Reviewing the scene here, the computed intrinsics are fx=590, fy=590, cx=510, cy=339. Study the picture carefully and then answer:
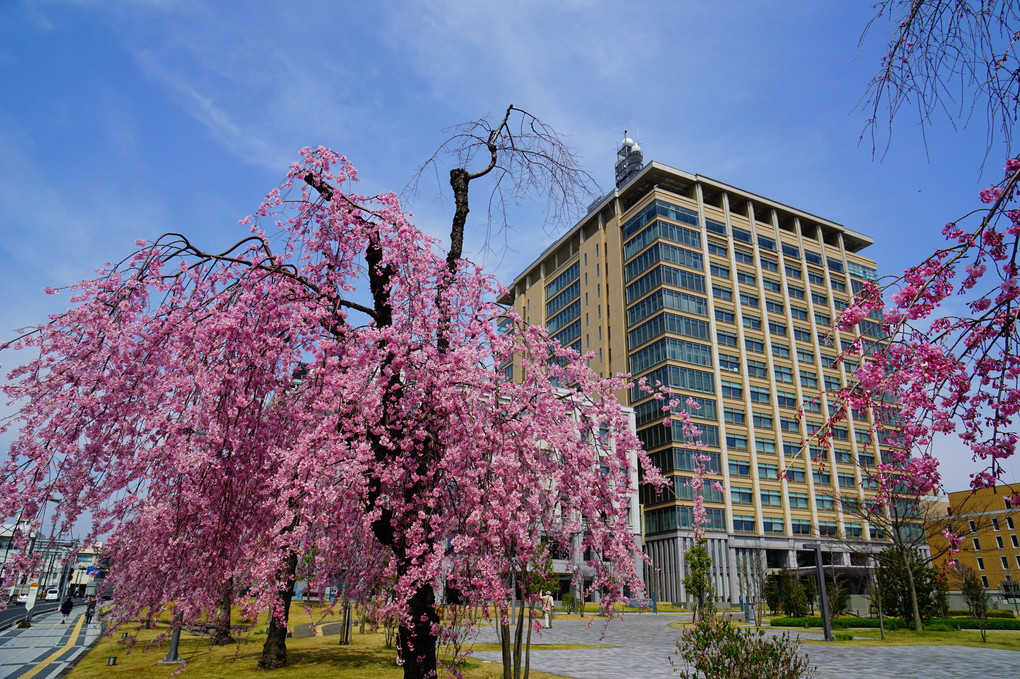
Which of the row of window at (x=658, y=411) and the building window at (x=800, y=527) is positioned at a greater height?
the row of window at (x=658, y=411)

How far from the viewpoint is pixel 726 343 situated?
225 feet

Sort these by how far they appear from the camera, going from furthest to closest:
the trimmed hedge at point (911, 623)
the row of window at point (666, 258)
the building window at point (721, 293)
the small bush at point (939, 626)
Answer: the building window at point (721, 293)
the row of window at point (666, 258)
the trimmed hedge at point (911, 623)
the small bush at point (939, 626)

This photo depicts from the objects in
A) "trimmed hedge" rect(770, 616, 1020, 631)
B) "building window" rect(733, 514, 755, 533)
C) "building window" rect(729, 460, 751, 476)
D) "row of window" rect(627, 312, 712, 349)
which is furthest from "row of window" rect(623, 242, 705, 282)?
"trimmed hedge" rect(770, 616, 1020, 631)

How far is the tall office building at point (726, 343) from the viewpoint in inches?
2454

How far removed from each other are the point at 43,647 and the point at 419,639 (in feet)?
92.3

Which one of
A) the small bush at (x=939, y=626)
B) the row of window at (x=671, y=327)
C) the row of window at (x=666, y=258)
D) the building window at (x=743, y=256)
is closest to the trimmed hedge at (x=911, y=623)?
the small bush at (x=939, y=626)

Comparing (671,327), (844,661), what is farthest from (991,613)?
(671,327)

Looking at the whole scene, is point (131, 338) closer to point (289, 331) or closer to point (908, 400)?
point (289, 331)

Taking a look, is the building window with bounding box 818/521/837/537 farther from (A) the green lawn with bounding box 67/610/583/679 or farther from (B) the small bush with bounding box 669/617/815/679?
(B) the small bush with bounding box 669/617/815/679

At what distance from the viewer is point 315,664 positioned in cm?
1741

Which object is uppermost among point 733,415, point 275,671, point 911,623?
point 733,415

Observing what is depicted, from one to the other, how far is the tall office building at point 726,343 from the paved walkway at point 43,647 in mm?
49014

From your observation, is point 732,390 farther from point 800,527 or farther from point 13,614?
point 13,614

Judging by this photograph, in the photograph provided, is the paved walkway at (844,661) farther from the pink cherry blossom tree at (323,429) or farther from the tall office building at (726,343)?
the tall office building at (726,343)
